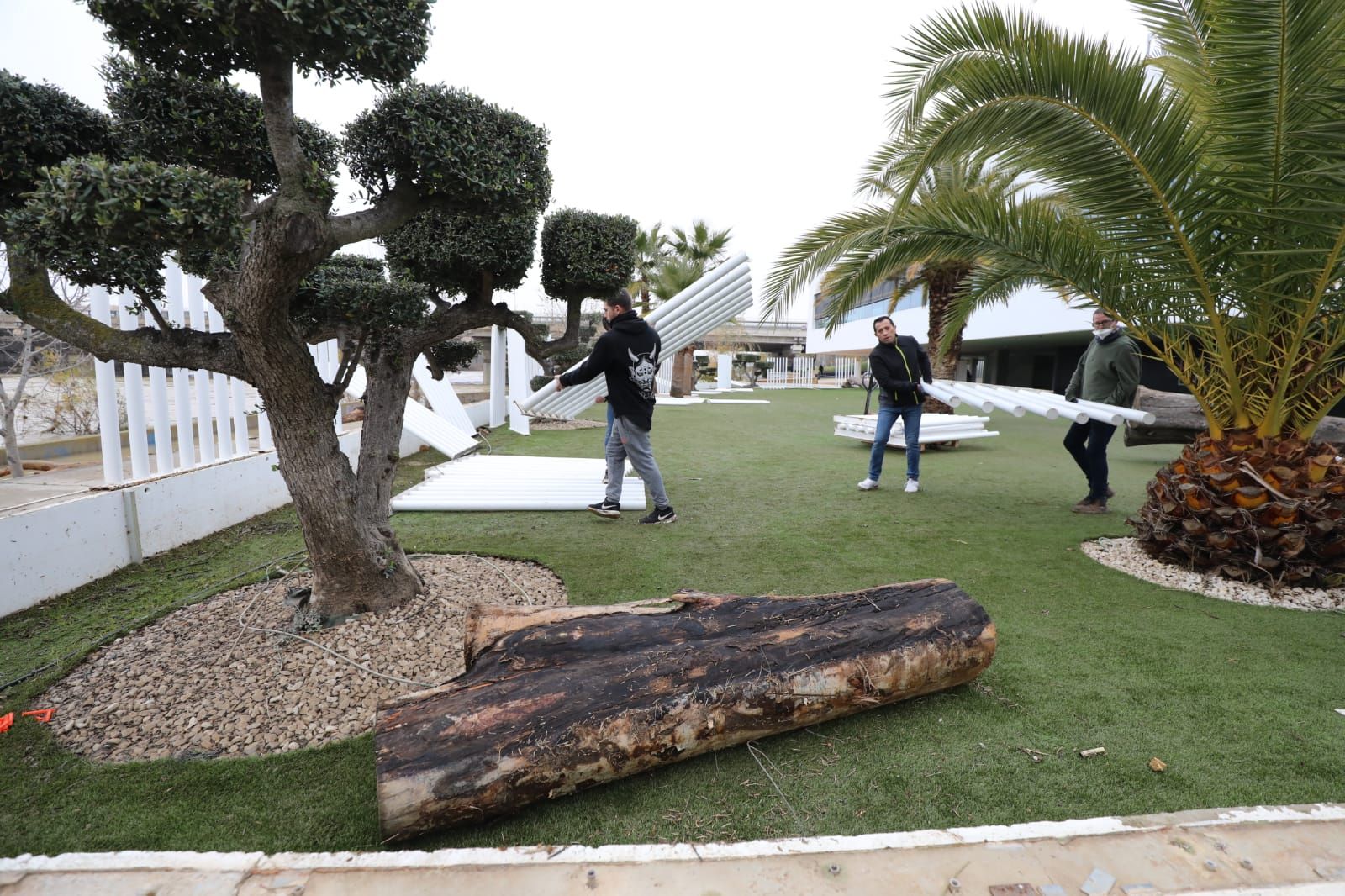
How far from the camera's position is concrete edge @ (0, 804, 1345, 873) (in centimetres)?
167

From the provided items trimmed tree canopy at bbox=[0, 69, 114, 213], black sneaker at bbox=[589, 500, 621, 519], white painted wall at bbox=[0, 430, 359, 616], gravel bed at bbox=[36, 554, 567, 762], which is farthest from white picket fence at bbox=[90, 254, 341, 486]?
black sneaker at bbox=[589, 500, 621, 519]

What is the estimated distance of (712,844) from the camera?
175 cm

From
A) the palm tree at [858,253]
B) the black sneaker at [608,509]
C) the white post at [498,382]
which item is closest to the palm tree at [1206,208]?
the palm tree at [858,253]

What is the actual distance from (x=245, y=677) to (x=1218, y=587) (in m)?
5.27

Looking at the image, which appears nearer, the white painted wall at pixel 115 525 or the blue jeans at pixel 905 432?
the white painted wall at pixel 115 525

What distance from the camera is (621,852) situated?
67.8 inches

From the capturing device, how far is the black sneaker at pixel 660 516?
5242mm

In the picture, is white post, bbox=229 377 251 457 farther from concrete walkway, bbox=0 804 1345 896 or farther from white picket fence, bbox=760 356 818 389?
white picket fence, bbox=760 356 818 389

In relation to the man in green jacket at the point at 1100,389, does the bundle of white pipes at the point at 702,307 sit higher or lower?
higher

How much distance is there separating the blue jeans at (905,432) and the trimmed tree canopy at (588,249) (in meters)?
3.61

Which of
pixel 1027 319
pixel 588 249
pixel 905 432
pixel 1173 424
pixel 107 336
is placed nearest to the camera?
pixel 107 336

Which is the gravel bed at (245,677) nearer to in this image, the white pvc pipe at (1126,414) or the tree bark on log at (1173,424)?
the white pvc pipe at (1126,414)

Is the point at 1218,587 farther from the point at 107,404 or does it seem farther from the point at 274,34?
the point at 107,404

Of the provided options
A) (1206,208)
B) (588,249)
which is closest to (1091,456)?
(1206,208)
